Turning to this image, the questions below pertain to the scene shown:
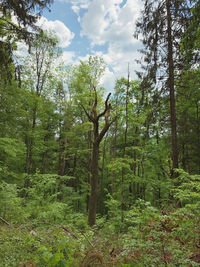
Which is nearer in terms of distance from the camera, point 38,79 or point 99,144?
point 99,144

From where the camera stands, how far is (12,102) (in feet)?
35.5

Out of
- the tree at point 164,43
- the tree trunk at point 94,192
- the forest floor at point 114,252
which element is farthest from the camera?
the tree trunk at point 94,192

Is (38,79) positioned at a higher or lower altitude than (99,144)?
higher

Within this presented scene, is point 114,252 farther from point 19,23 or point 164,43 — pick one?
point 164,43

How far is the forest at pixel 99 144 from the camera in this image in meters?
3.17

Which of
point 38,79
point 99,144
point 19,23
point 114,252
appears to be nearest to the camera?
point 114,252

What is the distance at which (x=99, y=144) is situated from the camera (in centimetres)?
1050

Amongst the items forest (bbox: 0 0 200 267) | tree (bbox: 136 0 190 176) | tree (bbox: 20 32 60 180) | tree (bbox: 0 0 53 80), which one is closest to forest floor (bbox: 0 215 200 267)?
forest (bbox: 0 0 200 267)

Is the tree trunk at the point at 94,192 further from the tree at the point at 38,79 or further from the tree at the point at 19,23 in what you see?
the tree at the point at 38,79

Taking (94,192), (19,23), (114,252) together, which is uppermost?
(19,23)

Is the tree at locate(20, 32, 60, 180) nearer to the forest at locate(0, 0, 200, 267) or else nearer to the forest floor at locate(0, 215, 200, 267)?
the forest at locate(0, 0, 200, 267)

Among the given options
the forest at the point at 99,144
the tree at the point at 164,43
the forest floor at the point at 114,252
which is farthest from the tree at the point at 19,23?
the forest floor at the point at 114,252

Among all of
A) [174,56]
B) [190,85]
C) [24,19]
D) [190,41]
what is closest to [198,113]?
[190,85]

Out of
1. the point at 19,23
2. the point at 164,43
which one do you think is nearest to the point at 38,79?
the point at 19,23
